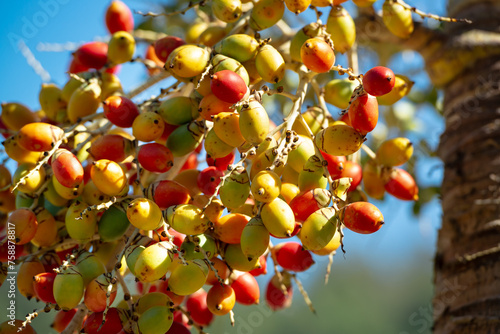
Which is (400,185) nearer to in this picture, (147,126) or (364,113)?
(364,113)

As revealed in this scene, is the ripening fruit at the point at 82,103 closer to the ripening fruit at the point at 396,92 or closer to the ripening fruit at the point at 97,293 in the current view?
the ripening fruit at the point at 97,293

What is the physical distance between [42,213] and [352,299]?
12956mm

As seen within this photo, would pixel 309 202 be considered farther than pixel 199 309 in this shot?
No

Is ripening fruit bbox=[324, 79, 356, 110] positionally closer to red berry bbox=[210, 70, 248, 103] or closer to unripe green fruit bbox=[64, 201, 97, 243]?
red berry bbox=[210, 70, 248, 103]

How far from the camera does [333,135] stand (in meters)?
1.24

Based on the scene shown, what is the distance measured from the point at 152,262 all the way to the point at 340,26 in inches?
33.5

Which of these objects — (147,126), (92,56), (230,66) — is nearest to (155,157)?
(147,126)

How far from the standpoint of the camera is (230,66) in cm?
A: 134

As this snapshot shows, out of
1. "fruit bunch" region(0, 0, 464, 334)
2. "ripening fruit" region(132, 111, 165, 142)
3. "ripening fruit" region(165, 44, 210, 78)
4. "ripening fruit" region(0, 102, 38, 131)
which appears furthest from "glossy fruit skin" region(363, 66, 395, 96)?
"ripening fruit" region(0, 102, 38, 131)

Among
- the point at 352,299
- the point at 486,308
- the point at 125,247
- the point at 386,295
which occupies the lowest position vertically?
the point at 386,295

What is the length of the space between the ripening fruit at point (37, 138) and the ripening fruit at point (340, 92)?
77 centimetres

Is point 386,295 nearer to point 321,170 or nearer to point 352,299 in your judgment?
point 352,299

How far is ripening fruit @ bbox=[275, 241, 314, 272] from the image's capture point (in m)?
1.41

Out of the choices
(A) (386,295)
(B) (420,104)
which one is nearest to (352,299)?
(A) (386,295)
